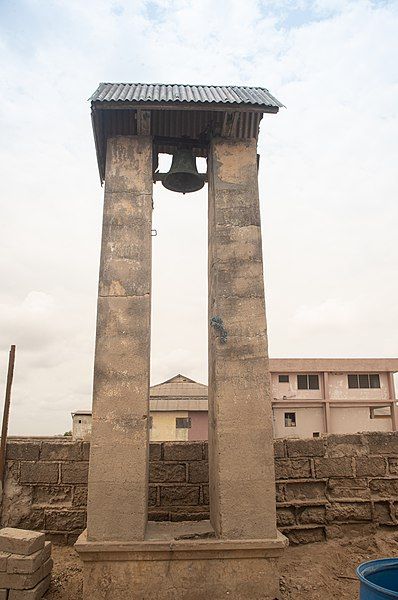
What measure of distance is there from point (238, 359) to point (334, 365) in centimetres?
2321

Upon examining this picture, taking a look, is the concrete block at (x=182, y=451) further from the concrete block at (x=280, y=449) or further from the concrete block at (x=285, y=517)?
the concrete block at (x=285, y=517)

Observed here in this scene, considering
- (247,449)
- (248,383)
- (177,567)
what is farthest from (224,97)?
(177,567)

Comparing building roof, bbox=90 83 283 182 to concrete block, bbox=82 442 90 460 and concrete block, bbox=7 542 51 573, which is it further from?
concrete block, bbox=7 542 51 573

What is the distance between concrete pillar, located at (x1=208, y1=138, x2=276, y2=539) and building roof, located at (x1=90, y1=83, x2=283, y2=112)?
47 cm

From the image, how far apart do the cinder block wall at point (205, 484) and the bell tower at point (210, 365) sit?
90 centimetres

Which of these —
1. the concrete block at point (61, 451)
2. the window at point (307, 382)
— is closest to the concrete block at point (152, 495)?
the concrete block at point (61, 451)

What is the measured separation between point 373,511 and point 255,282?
3.86 meters

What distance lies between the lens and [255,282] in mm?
5145

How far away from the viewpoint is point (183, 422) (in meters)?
26.4

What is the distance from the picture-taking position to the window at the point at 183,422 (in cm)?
2631

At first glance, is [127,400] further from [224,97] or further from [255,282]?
[224,97]

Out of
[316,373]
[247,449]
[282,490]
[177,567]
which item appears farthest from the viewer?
[316,373]

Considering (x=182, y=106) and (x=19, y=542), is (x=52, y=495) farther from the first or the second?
(x=182, y=106)

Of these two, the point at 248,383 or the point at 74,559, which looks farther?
the point at 74,559
